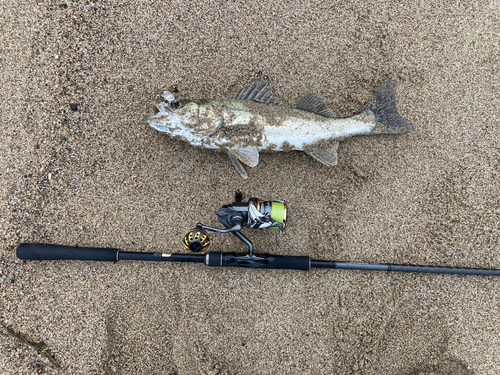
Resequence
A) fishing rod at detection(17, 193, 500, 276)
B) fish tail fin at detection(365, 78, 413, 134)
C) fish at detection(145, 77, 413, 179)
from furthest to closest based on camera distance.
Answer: fish tail fin at detection(365, 78, 413, 134)
fish at detection(145, 77, 413, 179)
fishing rod at detection(17, 193, 500, 276)

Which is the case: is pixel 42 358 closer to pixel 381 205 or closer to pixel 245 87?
pixel 245 87

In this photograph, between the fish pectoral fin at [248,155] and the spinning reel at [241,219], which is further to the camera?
the fish pectoral fin at [248,155]

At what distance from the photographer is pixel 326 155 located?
2375 mm

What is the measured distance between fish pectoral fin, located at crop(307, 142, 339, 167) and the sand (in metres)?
0.13

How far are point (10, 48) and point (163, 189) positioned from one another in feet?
A: 5.74

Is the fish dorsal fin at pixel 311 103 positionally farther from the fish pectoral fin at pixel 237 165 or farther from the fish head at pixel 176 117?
the fish head at pixel 176 117

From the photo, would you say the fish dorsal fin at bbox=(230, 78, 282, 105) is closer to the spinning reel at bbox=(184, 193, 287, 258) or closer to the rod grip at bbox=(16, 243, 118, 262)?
the spinning reel at bbox=(184, 193, 287, 258)

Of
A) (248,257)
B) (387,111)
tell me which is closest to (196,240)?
A: (248,257)

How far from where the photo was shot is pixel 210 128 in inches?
89.9

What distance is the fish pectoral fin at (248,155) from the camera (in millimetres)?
2318

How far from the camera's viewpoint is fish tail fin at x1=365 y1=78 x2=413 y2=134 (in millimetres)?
2381

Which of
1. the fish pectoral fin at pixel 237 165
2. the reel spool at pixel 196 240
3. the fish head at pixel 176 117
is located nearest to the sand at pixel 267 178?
the fish pectoral fin at pixel 237 165

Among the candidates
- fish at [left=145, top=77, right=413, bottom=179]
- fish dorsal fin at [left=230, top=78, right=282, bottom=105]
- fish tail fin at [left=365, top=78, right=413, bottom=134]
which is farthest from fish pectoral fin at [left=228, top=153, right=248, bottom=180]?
fish tail fin at [left=365, top=78, right=413, bottom=134]

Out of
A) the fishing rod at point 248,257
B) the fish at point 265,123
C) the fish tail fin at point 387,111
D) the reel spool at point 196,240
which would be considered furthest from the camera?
the fish tail fin at point 387,111
